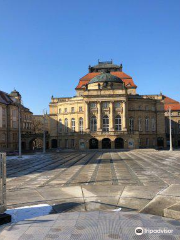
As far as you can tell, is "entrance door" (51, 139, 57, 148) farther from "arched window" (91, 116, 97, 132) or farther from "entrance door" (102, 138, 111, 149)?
"entrance door" (102, 138, 111, 149)

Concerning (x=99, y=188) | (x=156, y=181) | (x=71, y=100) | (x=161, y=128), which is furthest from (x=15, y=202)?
(x=161, y=128)

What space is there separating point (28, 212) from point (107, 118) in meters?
58.1

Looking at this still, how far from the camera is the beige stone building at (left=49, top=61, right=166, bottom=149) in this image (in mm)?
64938

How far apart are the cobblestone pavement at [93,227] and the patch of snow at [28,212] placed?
1.46 ft

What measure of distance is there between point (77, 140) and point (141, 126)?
823 inches

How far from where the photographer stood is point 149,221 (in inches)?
327

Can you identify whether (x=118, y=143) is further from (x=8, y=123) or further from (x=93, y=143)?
(x=8, y=123)

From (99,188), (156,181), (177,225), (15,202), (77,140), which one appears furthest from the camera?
(77,140)

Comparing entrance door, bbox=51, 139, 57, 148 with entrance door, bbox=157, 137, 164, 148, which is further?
entrance door, bbox=51, 139, 57, 148

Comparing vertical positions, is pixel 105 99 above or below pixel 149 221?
above

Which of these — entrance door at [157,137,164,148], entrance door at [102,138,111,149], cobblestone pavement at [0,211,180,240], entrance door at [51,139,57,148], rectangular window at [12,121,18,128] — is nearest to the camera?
cobblestone pavement at [0,211,180,240]

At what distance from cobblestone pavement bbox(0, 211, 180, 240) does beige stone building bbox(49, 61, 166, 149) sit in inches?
2159

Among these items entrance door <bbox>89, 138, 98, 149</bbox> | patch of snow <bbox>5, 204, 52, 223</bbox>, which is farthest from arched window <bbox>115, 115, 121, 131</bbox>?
patch of snow <bbox>5, 204, 52, 223</bbox>

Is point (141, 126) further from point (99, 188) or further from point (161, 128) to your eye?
point (99, 188)
